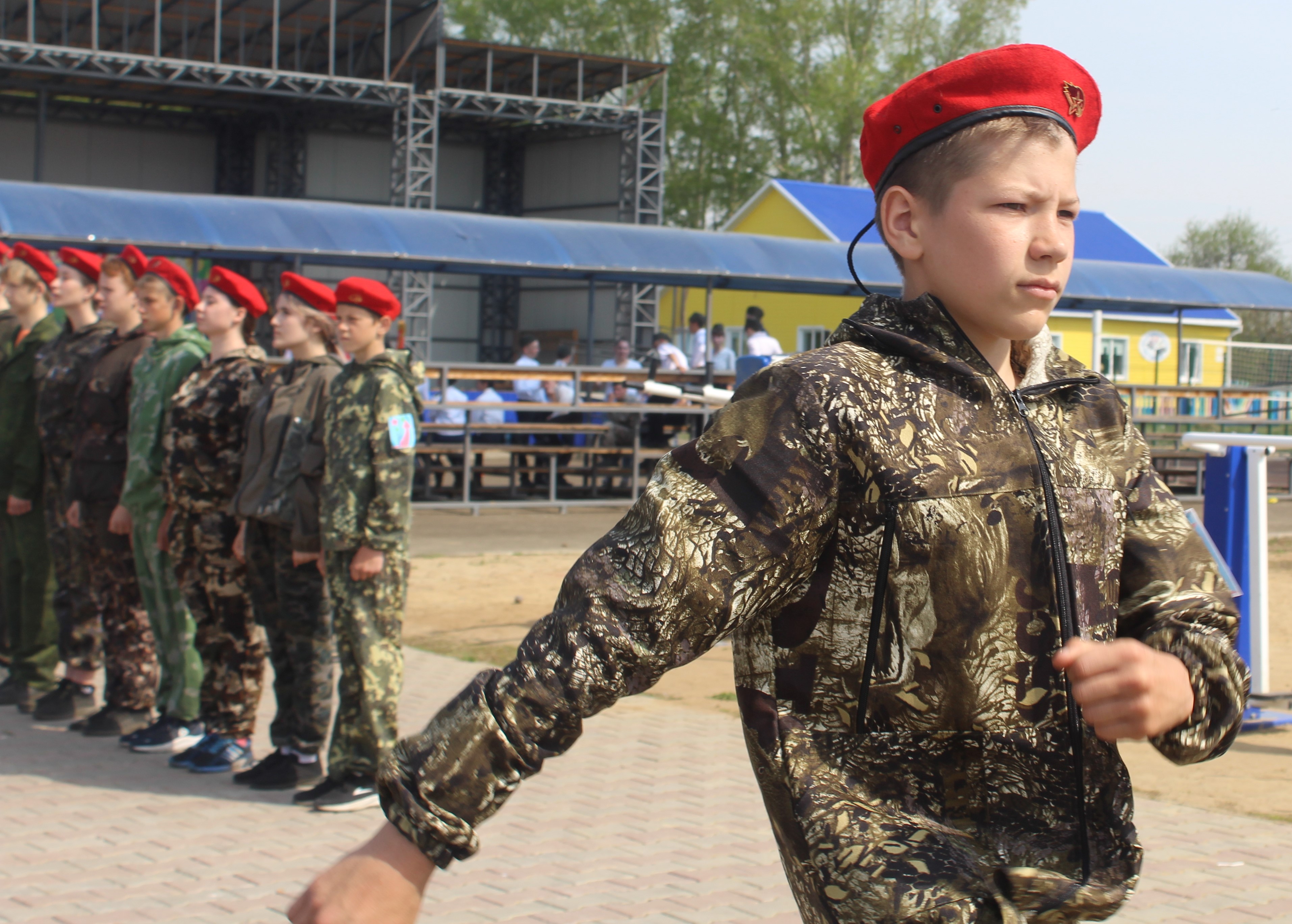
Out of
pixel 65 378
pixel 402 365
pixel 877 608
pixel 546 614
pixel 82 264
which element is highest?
pixel 82 264

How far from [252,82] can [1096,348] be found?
25.7 metres

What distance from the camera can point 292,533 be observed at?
5602 millimetres

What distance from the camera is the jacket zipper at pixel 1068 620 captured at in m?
1.62

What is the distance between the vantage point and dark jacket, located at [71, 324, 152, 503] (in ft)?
21.8

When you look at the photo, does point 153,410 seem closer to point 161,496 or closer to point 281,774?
point 161,496

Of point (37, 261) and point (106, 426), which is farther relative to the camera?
point (37, 261)

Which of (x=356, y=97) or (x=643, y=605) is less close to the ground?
(x=356, y=97)

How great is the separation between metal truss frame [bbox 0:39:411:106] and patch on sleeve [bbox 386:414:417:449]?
97.2 ft

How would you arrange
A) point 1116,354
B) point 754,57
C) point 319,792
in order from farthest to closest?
point 754,57 < point 1116,354 < point 319,792

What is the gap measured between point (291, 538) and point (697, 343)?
1478 cm

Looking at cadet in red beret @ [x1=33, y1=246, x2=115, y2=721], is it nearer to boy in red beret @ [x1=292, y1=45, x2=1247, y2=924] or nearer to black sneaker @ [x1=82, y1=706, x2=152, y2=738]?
black sneaker @ [x1=82, y1=706, x2=152, y2=738]

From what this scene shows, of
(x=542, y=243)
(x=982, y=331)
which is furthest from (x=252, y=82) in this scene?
(x=982, y=331)

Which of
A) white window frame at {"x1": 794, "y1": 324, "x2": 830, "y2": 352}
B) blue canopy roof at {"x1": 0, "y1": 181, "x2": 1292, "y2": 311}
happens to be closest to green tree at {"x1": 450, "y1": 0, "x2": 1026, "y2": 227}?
white window frame at {"x1": 794, "y1": 324, "x2": 830, "y2": 352}

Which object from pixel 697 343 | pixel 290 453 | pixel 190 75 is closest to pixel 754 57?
pixel 190 75
